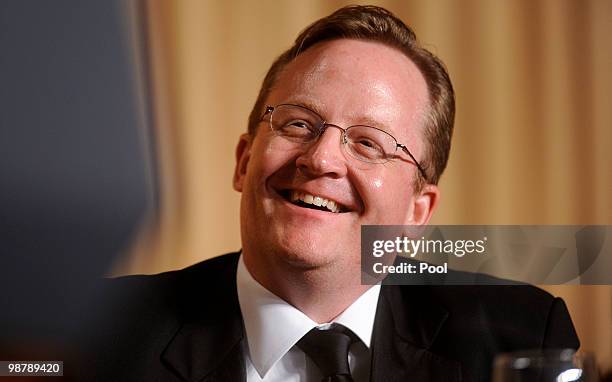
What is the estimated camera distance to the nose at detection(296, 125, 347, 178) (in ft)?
4.60

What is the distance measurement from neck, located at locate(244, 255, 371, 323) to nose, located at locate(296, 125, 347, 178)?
17 centimetres

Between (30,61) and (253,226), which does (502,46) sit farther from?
(30,61)

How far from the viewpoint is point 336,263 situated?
4.75ft

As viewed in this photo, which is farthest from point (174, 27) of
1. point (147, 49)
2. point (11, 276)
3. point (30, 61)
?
point (11, 276)

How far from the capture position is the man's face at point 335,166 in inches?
55.6

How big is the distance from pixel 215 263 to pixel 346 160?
1.11 ft

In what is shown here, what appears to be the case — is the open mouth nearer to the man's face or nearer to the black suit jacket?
the man's face

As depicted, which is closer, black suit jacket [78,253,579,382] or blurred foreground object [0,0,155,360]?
black suit jacket [78,253,579,382]

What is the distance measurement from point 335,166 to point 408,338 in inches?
13.3

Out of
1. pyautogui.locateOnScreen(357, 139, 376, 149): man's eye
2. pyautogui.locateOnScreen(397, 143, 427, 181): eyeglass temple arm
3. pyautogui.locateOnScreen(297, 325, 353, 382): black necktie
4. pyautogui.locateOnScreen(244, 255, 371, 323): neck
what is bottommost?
pyautogui.locateOnScreen(297, 325, 353, 382): black necktie

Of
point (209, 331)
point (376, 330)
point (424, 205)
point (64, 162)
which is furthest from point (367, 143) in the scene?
point (64, 162)

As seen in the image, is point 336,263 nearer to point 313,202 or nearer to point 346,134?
point 313,202

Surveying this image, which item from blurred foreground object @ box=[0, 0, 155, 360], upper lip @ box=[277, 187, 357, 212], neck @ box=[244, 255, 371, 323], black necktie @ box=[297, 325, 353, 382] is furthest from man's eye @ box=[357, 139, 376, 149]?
blurred foreground object @ box=[0, 0, 155, 360]

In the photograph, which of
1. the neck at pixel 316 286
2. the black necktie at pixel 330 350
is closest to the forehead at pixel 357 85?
the neck at pixel 316 286
